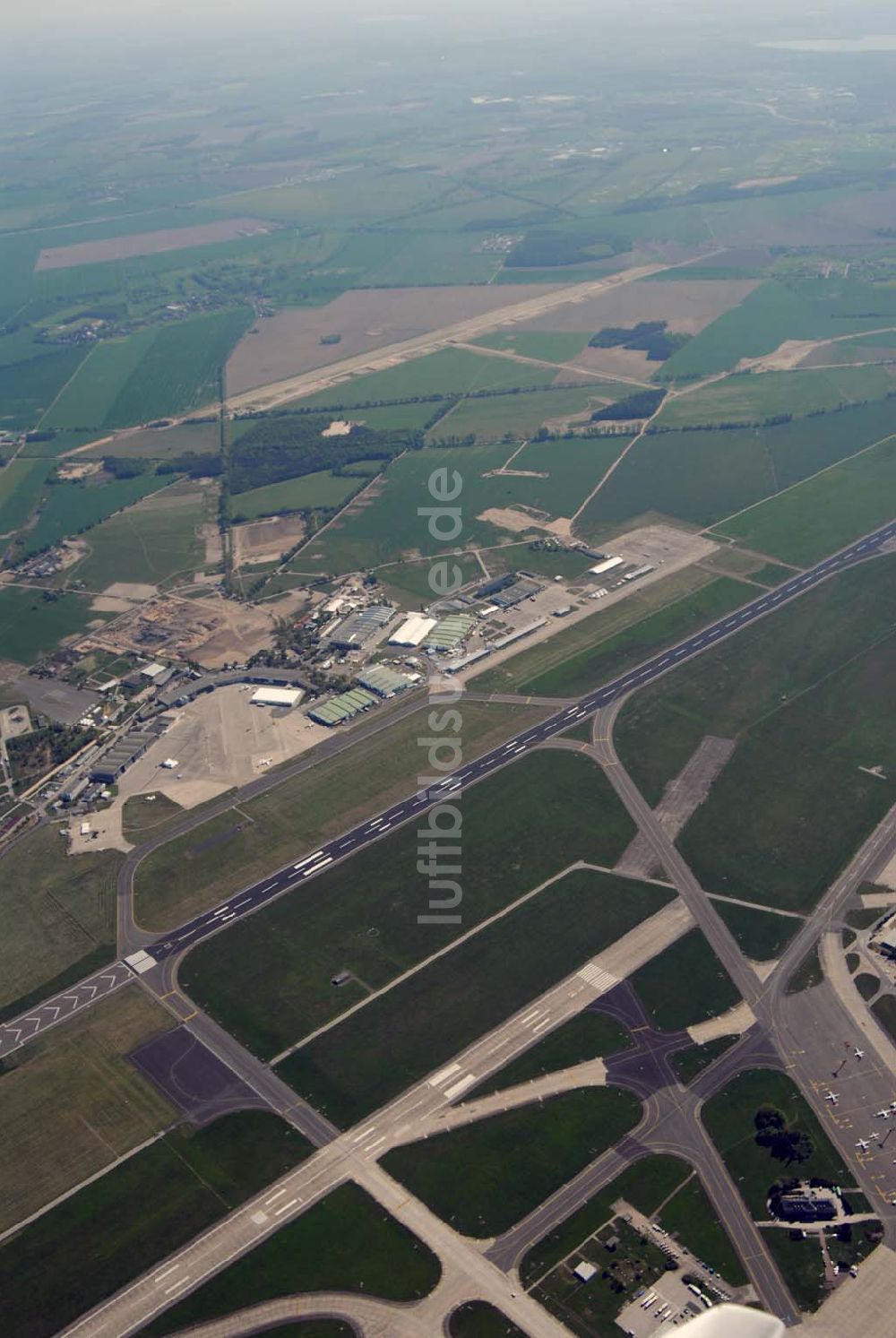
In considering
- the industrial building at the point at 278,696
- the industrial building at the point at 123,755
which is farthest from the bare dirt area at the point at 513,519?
the industrial building at the point at 123,755

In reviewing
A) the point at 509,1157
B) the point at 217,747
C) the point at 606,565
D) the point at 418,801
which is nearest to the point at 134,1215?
the point at 509,1157

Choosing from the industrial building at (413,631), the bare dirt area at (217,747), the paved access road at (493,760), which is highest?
the industrial building at (413,631)

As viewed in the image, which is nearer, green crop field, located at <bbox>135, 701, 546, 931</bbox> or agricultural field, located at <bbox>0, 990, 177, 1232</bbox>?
agricultural field, located at <bbox>0, 990, 177, 1232</bbox>

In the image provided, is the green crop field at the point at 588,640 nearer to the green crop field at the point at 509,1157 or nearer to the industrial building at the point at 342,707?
the industrial building at the point at 342,707

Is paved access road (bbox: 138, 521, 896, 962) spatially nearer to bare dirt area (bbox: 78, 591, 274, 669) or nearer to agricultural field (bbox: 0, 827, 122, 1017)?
agricultural field (bbox: 0, 827, 122, 1017)

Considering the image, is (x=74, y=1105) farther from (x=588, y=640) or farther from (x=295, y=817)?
(x=588, y=640)

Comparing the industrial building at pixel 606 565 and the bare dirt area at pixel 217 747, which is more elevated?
the industrial building at pixel 606 565

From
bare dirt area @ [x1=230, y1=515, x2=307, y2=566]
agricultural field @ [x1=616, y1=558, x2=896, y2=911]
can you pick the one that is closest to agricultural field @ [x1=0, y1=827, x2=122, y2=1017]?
agricultural field @ [x1=616, y1=558, x2=896, y2=911]

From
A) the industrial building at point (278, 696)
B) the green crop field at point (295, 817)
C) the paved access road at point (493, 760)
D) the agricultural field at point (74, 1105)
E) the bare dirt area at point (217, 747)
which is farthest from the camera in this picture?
the industrial building at point (278, 696)
